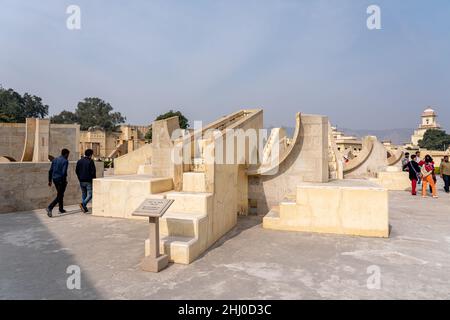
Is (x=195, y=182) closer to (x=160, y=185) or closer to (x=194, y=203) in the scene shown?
(x=194, y=203)

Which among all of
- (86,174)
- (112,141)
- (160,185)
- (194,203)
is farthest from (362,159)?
(112,141)

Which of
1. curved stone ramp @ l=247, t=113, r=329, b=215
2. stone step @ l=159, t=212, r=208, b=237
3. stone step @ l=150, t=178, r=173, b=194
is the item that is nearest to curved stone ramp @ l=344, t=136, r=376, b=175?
curved stone ramp @ l=247, t=113, r=329, b=215

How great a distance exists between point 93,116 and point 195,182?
256 feet

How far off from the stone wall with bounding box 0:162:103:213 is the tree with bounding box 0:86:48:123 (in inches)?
2173

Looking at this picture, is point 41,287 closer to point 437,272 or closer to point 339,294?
point 339,294

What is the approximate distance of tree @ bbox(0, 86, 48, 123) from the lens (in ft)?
189

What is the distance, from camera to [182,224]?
4.47m

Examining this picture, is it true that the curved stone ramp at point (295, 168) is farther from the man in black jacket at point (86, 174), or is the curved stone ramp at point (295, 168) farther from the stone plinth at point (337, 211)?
the man in black jacket at point (86, 174)

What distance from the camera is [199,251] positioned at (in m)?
4.41

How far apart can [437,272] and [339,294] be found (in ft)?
5.33

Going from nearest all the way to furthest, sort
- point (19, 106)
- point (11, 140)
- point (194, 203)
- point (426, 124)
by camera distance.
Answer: point (194, 203) → point (11, 140) → point (19, 106) → point (426, 124)

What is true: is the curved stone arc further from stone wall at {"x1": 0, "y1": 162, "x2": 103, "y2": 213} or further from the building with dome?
the building with dome

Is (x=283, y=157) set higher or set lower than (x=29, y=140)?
lower

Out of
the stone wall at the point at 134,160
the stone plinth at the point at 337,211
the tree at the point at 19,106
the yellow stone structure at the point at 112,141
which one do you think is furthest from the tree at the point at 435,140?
the tree at the point at 19,106
